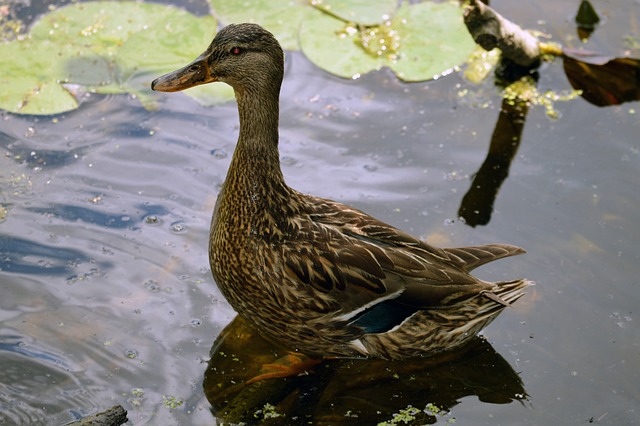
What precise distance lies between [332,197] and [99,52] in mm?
2213

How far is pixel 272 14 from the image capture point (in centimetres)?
745

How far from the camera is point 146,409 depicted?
184 inches

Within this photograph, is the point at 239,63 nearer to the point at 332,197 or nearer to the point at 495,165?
the point at 332,197

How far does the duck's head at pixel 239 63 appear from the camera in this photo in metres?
4.88

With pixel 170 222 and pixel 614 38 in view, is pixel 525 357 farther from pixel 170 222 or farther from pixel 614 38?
pixel 614 38

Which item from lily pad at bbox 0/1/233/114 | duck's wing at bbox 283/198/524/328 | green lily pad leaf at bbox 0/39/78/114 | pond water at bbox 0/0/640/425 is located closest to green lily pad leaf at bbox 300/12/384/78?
pond water at bbox 0/0/640/425

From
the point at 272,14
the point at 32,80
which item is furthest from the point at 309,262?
the point at 272,14

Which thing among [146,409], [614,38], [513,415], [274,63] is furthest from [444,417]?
[614,38]

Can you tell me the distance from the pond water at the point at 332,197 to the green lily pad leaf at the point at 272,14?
0.25m

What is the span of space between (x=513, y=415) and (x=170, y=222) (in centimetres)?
240

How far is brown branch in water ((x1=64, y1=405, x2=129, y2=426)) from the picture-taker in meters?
4.18

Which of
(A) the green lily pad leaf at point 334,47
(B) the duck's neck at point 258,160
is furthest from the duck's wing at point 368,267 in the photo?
(A) the green lily pad leaf at point 334,47

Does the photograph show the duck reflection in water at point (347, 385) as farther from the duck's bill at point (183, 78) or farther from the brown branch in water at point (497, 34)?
the brown branch in water at point (497, 34)

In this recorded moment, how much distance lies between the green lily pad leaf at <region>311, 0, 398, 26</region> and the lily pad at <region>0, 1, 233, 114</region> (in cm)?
96
